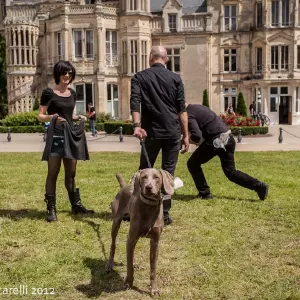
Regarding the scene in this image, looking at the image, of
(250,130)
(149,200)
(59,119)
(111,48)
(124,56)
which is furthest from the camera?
(124,56)

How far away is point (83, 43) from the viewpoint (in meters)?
34.6

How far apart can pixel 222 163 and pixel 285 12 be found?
1200 inches

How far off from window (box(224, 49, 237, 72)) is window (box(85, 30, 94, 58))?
9871 mm

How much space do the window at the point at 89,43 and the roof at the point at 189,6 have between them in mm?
6231

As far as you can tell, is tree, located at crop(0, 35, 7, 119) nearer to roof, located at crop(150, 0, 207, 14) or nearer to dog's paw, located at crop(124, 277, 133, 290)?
roof, located at crop(150, 0, 207, 14)

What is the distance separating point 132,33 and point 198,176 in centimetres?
2799

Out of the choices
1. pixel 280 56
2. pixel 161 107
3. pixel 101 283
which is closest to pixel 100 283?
pixel 101 283

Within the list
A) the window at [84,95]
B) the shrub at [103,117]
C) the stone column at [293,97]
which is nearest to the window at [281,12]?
the stone column at [293,97]

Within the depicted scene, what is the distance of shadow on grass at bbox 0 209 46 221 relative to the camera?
7203 mm

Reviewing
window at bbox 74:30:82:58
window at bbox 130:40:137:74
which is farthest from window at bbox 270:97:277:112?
window at bbox 74:30:82:58

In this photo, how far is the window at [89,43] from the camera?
3469cm

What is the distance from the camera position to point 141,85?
631 cm

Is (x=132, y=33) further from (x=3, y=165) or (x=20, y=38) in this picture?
(x=3, y=165)

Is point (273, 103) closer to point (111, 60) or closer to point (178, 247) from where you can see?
point (111, 60)
